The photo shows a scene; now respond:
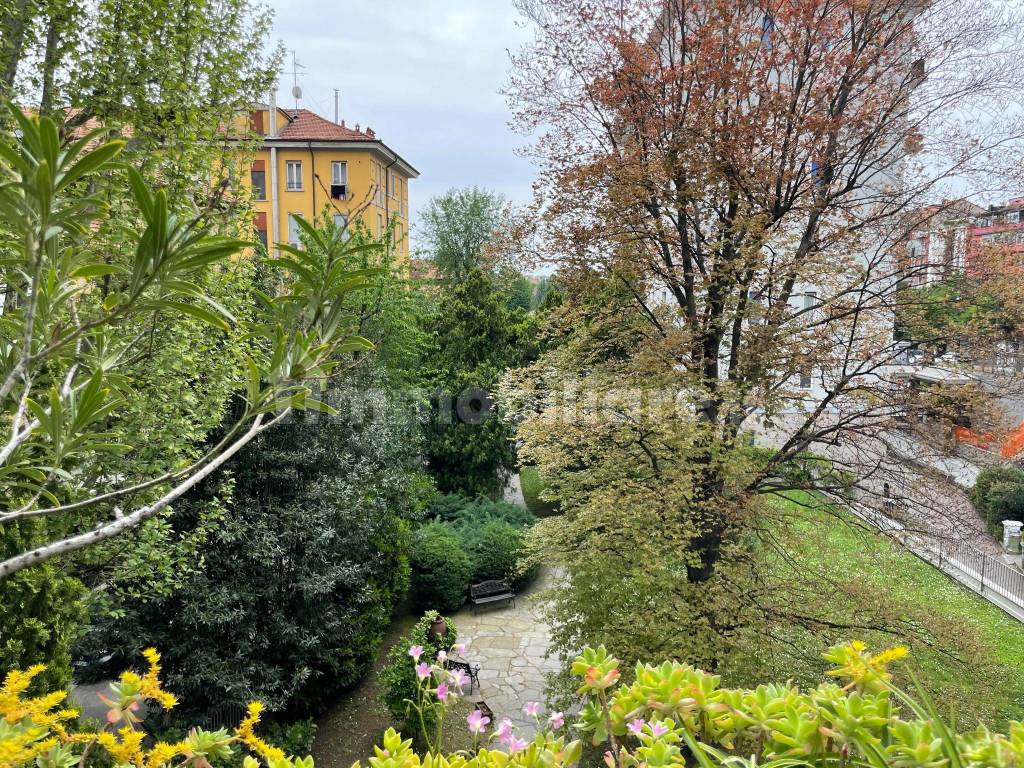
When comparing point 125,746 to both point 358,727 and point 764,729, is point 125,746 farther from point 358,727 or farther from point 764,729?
point 358,727

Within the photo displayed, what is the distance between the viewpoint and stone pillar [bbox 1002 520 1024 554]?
46.1ft

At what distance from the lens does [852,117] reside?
275 inches

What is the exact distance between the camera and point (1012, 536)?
556 inches

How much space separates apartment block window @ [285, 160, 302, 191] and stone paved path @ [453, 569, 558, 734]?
64.7 feet

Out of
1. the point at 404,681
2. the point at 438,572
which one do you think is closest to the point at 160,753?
the point at 404,681

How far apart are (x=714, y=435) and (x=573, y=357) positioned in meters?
2.19

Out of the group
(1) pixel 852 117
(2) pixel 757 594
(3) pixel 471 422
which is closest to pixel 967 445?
(2) pixel 757 594

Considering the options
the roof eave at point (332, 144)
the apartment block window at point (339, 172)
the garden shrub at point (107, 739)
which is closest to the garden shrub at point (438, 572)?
the garden shrub at point (107, 739)

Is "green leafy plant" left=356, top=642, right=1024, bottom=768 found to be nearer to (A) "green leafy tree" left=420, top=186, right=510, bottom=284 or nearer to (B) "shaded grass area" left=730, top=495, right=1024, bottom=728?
(B) "shaded grass area" left=730, top=495, right=1024, bottom=728

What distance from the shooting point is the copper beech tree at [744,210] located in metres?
Result: 6.66

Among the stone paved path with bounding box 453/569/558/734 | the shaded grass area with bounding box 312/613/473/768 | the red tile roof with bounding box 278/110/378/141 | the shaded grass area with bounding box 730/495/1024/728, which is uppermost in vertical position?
the red tile roof with bounding box 278/110/378/141

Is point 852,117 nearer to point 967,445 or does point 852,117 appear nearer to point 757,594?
point 967,445

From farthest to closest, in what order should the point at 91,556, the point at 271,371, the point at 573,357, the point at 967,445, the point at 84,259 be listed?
the point at 573,357
the point at 967,445
the point at 91,556
the point at 271,371
the point at 84,259

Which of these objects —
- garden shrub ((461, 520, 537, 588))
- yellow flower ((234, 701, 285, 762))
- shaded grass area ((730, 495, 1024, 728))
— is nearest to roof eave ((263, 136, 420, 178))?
garden shrub ((461, 520, 537, 588))
